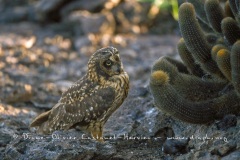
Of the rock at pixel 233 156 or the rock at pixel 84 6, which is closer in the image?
the rock at pixel 233 156

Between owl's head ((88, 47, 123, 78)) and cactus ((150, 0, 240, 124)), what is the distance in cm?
66

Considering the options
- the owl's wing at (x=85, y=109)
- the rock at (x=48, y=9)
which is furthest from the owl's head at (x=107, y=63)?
the rock at (x=48, y=9)

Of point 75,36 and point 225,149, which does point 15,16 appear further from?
point 225,149

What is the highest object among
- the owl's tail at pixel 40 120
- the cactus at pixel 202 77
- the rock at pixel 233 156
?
the cactus at pixel 202 77

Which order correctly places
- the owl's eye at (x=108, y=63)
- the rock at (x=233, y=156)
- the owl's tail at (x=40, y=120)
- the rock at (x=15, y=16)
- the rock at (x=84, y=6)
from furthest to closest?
1. the rock at (x=15, y=16)
2. the rock at (x=84, y=6)
3. the owl's tail at (x=40, y=120)
4. the owl's eye at (x=108, y=63)
5. the rock at (x=233, y=156)

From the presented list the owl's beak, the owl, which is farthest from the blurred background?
the owl's beak

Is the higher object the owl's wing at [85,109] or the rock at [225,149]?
the owl's wing at [85,109]

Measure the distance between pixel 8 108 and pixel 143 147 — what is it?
7.64 ft

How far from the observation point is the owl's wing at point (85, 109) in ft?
23.5

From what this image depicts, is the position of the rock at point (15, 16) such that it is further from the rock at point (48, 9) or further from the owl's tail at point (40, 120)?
the owl's tail at point (40, 120)

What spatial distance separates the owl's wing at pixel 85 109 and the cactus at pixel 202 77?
0.74 metres

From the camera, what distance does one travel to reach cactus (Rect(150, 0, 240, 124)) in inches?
245

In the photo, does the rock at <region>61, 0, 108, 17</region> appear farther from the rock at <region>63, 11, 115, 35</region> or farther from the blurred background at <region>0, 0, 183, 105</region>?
the rock at <region>63, 11, 115, 35</region>

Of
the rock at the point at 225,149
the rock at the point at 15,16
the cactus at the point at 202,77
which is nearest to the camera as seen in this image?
the rock at the point at 225,149
